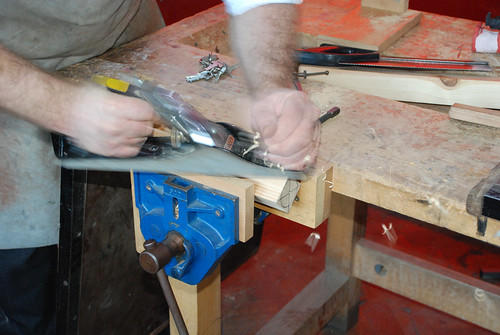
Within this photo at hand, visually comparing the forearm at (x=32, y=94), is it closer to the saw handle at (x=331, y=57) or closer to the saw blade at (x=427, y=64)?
the saw handle at (x=331, y=57)

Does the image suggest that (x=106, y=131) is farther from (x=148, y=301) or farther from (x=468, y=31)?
(x=468, y=31)

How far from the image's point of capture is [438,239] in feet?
8.76

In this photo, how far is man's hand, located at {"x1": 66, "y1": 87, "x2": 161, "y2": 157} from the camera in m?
1.11

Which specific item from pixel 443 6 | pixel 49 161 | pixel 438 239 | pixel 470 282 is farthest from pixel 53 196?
pixel 443 6

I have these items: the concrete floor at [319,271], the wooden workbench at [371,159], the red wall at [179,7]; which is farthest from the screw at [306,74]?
the red wall at [179,7]

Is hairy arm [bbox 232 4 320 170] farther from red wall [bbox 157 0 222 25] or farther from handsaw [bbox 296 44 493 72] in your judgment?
red wall [bbox 157 0 222 25]

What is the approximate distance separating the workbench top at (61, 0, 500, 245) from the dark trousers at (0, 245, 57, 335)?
1.82ft

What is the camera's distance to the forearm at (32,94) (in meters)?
1.16

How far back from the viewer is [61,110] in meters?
1.17

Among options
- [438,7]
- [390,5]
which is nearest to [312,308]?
[390,5]

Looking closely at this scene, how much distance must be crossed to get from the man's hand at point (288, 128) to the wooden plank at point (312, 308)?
964mm

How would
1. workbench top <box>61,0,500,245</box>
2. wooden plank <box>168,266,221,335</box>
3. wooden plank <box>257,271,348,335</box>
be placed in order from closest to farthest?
1. workbench top <box>61,0,500,245</box>
2. wooden plank <box>168,266,221,335</box>
3. wooden plank <box>257,271,348,335</box>

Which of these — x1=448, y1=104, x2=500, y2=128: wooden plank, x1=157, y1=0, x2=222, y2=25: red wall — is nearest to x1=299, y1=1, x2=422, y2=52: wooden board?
x1=448, y1=104, x2=500, y2=128: wooden plank

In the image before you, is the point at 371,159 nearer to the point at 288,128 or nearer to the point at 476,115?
the point at 288,128
